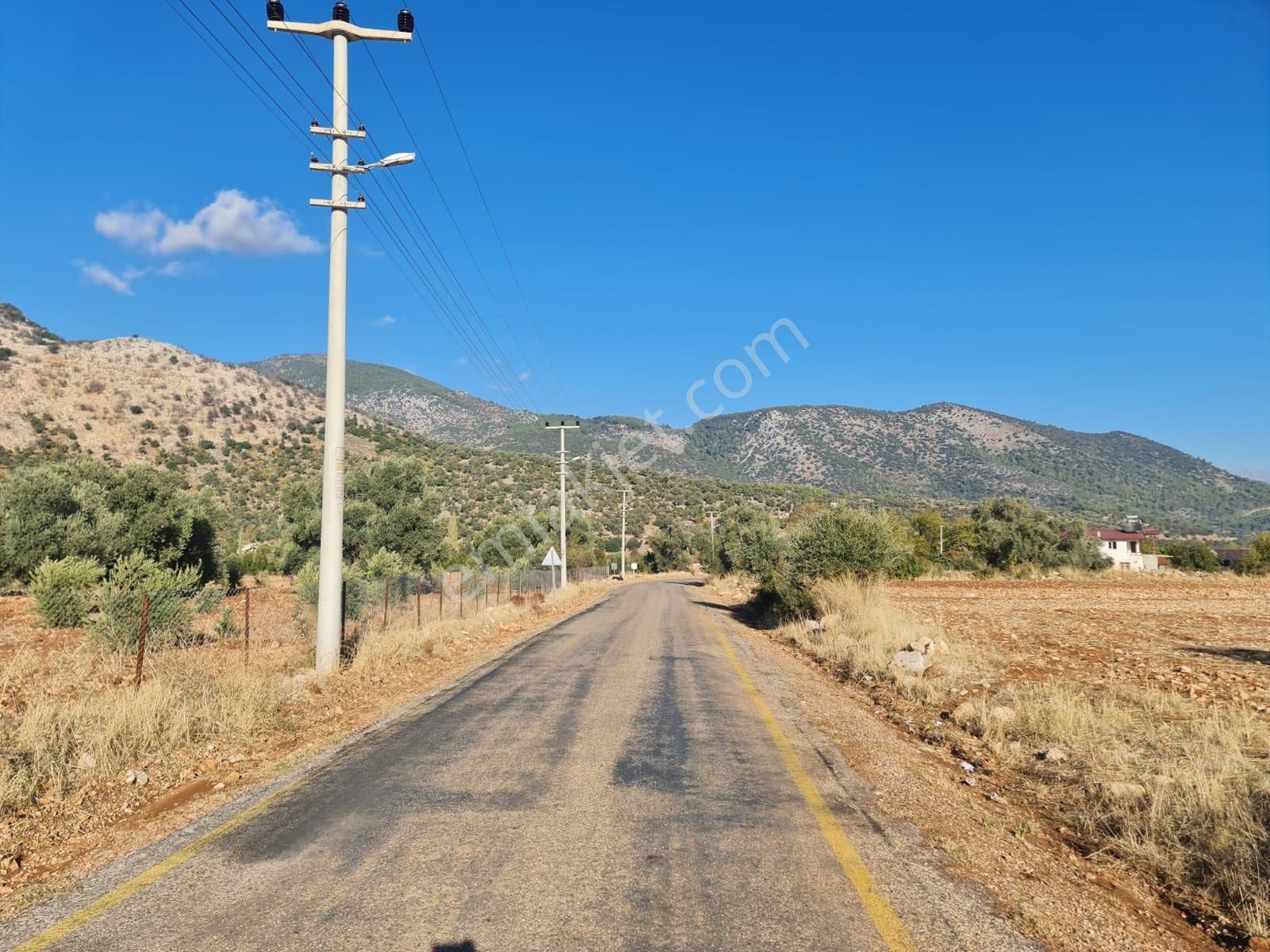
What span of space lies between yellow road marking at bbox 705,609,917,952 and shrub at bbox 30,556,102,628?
16.6 meters

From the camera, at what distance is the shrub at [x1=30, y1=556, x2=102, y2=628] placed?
1720 centimetres

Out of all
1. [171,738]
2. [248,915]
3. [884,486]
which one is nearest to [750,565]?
[171,738]

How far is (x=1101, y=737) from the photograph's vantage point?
25.2 feet

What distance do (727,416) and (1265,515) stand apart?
319 feet

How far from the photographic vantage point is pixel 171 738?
309 inches

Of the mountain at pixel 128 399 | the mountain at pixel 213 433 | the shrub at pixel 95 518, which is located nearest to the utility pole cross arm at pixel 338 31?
the shrub at pixel 95 518

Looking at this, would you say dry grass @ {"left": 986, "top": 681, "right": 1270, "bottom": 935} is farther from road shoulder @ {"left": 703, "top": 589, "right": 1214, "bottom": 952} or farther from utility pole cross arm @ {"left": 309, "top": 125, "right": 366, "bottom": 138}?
utility pole cross arm @ {"left": 309, "top": 125, "right": 366, "bottom": 138}

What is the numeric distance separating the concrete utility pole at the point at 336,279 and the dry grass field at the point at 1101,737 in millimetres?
8476

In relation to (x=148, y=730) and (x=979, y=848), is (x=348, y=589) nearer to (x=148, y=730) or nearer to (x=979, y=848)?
(x=148, y=730)

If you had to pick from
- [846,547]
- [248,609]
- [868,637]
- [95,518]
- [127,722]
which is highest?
[95,518]

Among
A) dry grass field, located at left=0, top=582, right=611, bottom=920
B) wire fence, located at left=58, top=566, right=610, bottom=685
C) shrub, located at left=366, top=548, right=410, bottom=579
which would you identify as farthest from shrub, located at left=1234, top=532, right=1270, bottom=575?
dry grass field, located at left=0, top=582, right=611, bottom=920

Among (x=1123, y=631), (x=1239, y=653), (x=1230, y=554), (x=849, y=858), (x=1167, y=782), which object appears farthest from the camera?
(x=1230, y=554)

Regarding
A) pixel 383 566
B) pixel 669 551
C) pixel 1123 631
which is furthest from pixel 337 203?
pixel 669 551

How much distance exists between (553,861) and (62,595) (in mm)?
17583
